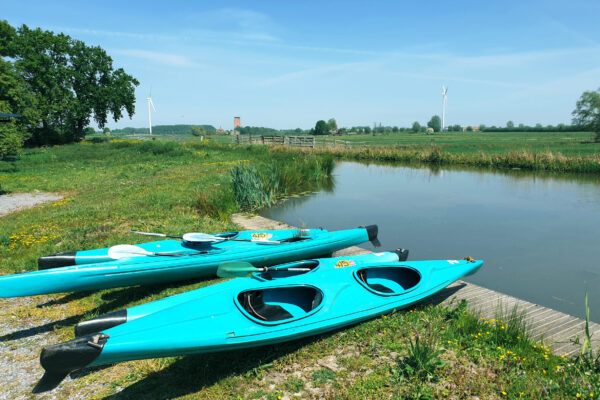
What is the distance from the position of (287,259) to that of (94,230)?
13.1 feet

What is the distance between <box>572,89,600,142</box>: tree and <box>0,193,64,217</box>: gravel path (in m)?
46.9

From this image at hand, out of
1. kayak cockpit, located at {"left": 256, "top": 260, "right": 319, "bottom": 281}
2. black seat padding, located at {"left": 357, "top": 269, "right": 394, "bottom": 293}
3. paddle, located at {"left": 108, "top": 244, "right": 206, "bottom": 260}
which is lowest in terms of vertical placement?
black seat padding, located at {"left": 357, "top": 269, "right": 394, "bottom": 293}

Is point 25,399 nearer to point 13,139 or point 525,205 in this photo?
point 525,205

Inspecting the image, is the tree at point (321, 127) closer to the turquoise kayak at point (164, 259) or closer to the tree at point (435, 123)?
the tree at point (435, 123)

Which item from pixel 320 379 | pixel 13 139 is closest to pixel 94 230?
pixel 320 379

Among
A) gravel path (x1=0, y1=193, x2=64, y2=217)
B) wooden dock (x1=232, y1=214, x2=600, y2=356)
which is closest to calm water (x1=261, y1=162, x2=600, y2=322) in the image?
wooden dock (x1=232, y1=214, x2=600, y2=356)

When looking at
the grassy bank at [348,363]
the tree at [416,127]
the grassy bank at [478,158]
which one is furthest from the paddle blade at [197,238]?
the tree at [416,127]

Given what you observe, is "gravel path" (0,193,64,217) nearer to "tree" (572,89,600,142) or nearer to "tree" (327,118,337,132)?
"tree" (572,89,600,142)

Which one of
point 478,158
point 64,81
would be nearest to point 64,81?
point 64,81

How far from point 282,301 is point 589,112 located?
4867 cm

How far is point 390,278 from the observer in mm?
4297

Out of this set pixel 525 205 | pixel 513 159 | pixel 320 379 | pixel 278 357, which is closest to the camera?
pixel 320 379

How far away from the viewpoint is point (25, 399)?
8.71 ft

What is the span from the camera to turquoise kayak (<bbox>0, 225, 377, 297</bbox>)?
11.0 feet
